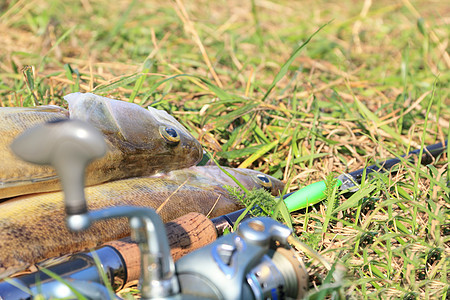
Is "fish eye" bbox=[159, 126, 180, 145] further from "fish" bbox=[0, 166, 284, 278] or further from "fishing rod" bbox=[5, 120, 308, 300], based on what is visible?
"fishing rod" bbox=[5, 120, 308, 300]

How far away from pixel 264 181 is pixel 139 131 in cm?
66

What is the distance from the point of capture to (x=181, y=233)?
1757 millimetres

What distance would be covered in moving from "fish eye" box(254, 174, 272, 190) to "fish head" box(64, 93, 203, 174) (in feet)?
1.01

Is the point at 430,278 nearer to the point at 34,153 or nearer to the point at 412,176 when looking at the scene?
the point at 412,176

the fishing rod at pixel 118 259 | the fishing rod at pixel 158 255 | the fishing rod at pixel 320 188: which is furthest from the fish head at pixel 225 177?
the fishing rod at pixel 158 255

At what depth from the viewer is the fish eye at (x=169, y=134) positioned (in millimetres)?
2086

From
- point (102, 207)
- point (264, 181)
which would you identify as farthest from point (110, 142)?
point (264, 181)

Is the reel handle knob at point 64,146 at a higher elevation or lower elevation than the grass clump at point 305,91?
higher

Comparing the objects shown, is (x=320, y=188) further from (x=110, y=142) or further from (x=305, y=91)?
(x=305, y=91)

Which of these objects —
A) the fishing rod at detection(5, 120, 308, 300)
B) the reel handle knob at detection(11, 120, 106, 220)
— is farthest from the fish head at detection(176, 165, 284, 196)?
the reel handle knob at detection(11, 120, 106, 220)

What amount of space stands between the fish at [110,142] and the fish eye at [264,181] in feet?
0.99

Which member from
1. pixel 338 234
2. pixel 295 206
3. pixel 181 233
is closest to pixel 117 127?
pixel 181 233

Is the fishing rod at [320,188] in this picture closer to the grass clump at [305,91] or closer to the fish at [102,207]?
the grass clump at [305,91]

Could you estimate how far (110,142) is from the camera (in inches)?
74.9
